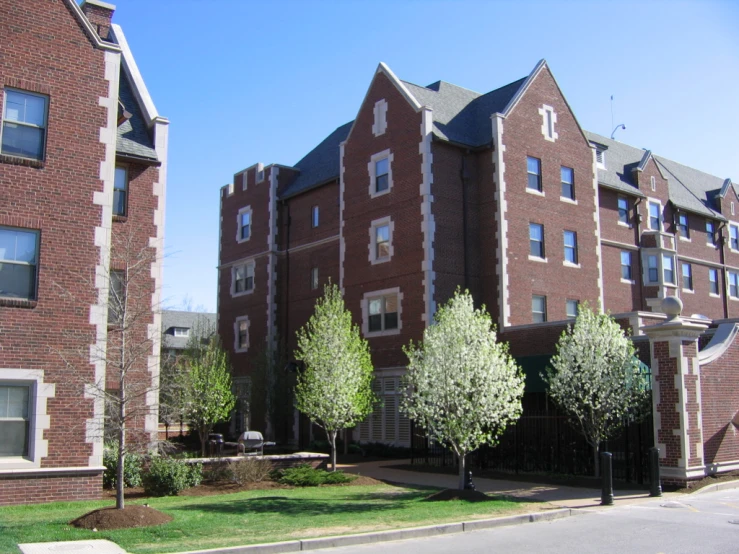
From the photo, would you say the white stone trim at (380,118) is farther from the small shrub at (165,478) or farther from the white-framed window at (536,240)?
the small shrub at (165,478)

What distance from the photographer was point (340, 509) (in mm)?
14930

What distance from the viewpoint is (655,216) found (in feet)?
127

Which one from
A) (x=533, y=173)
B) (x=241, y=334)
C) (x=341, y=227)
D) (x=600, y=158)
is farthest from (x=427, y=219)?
(x=241, y=334)

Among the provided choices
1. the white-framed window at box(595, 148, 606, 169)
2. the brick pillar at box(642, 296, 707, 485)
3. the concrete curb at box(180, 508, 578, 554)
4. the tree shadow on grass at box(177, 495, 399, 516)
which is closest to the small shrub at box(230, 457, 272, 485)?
the tree shadow on grass at box(177, 495, 399, 516)


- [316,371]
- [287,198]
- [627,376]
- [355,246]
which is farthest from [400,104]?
[627,376]

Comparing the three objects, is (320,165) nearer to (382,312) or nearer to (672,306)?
(382,312)

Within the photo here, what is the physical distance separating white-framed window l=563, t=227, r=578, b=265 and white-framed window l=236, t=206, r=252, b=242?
17.5 m

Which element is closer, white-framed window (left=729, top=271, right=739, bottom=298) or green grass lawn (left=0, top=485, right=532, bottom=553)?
green grass lawn (left=0, top=485, right=532, bottom=553)

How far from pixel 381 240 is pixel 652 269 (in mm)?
14964

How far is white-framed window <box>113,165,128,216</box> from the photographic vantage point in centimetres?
2083

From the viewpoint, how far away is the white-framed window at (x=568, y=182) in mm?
32188

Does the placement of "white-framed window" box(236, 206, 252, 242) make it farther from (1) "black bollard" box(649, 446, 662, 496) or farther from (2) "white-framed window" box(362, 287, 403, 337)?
(1) "black bollard" box(649, 446, 662, 496)

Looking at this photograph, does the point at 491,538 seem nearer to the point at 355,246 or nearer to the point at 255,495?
the point at 255,495

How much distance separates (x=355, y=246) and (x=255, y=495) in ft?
53.9
